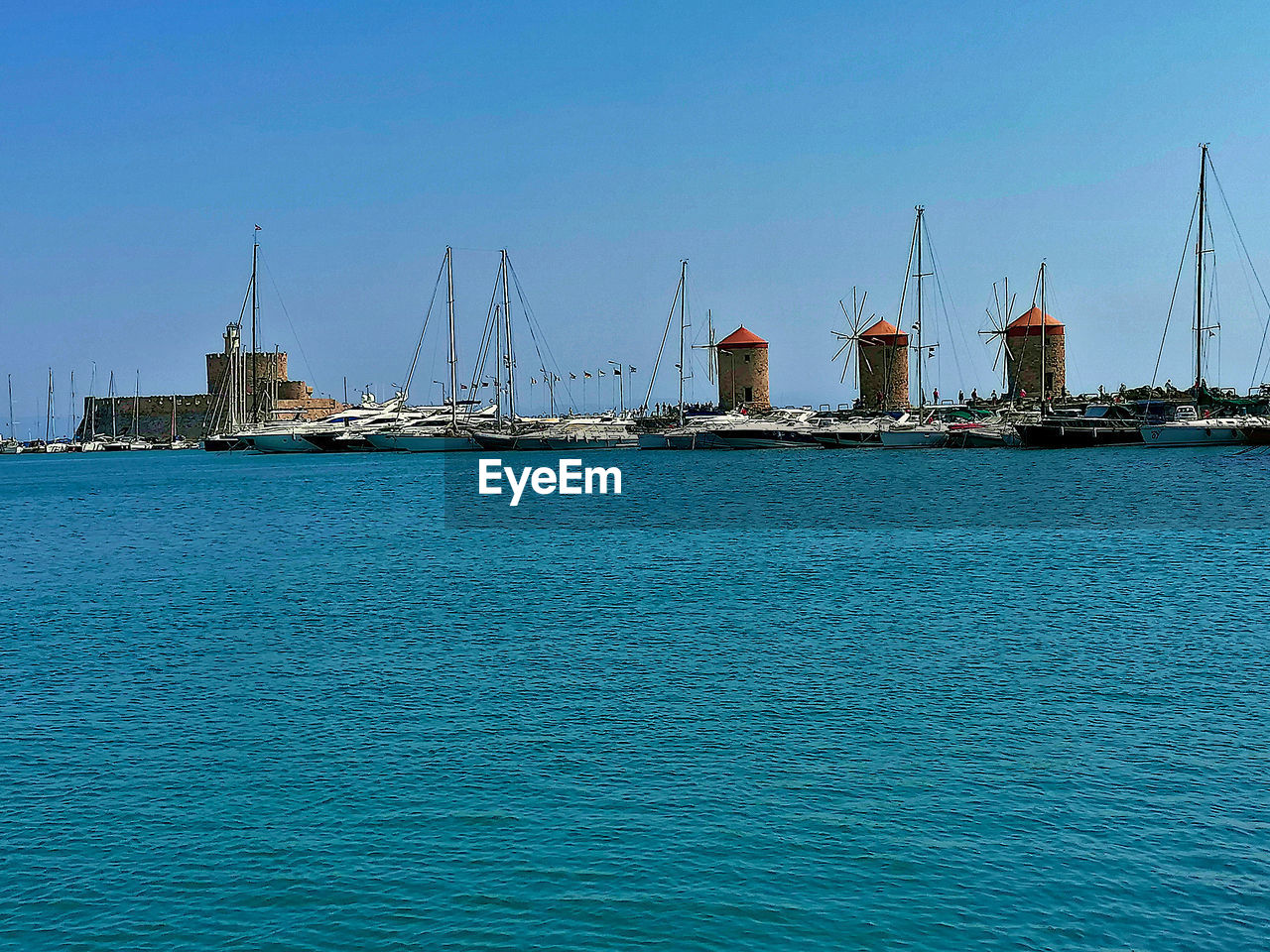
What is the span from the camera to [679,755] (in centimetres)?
1059

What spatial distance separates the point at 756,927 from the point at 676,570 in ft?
53.4

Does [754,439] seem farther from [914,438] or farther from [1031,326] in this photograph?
[1031,326]

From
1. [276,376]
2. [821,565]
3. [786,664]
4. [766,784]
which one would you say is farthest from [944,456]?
[276,376]

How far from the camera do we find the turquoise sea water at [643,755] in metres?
7.52

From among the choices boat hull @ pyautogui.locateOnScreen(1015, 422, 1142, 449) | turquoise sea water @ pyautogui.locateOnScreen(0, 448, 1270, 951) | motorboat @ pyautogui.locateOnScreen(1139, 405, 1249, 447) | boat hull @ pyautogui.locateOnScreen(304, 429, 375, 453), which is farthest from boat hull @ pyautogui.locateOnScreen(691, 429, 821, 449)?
turquoise sea water @ pyautogui.locateOnScreen(0, 448, 1270, 951)

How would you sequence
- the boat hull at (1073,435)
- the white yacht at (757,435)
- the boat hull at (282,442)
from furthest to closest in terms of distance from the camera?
the boat hull at (282,442), the white yacht at (757,435), the boat hull at (1073,435)

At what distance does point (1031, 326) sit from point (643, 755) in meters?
87.1

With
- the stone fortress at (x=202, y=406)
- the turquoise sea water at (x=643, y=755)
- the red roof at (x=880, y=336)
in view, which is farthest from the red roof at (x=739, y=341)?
the turquoise sea water at (x=643, y=755)

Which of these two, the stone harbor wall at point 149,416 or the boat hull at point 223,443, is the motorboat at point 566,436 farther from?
the stone harbor wall at point 149,416

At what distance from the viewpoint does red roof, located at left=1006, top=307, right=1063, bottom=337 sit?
3610 inches

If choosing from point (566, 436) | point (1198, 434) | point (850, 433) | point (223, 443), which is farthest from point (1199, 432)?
point (223, 443)

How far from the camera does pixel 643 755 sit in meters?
10.6

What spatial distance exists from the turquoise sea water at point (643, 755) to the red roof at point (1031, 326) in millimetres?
70305

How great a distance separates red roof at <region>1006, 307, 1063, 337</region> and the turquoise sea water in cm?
7030
